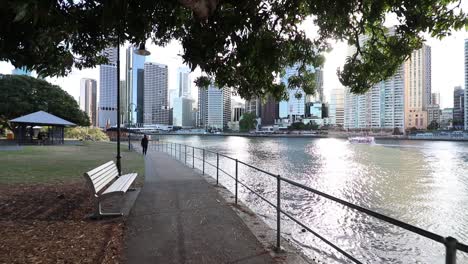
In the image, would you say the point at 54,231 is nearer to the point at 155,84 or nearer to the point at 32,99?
the point at 32,99

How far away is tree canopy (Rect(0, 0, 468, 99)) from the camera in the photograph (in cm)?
399

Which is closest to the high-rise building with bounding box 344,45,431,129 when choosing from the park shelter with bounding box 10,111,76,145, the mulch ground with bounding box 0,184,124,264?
the park shelter with bounding box 10,111,76,145

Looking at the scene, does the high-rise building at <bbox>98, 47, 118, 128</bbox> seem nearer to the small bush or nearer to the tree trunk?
the small bush

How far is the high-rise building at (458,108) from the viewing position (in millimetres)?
142500

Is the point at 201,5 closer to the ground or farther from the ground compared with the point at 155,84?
closer to the ground

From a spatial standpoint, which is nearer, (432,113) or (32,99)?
(32,99)

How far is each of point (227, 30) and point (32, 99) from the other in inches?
1914

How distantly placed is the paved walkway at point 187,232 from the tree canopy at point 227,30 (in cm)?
246

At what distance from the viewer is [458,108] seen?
159 m

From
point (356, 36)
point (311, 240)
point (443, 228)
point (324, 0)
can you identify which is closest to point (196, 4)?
point (324, 0)

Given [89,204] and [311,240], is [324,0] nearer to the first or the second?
[311,240]

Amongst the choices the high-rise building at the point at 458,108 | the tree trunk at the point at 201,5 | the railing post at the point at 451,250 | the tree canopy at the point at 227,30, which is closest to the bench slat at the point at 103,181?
the tree canopy at the point at 227,30

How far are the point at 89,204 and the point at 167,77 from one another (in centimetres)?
5939

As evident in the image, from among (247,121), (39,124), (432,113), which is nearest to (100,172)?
(39,124)
